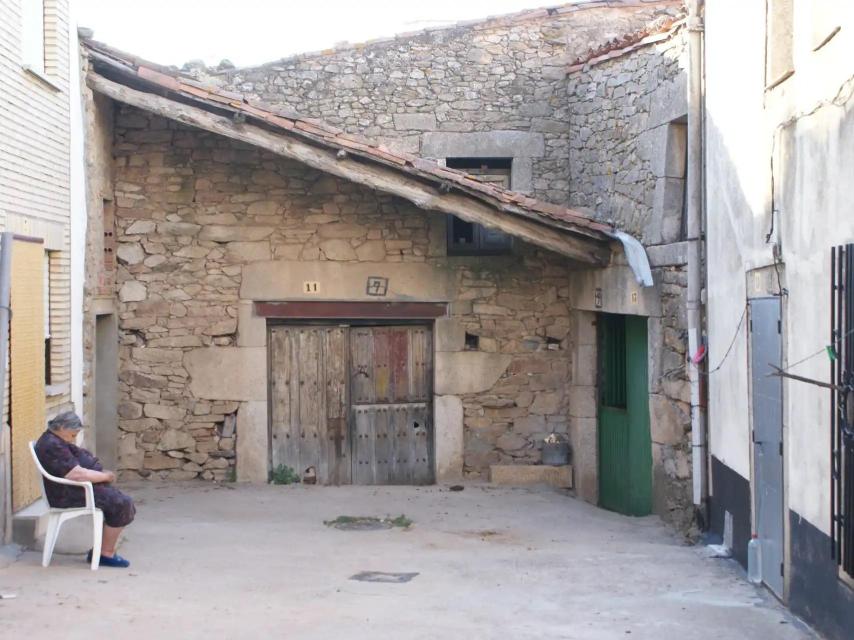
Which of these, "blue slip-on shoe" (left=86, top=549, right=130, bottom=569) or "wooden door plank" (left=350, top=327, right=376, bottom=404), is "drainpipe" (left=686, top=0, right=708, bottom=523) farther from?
"blue slip-on shoe" (left=86, top=549, right=130, bottom=569)

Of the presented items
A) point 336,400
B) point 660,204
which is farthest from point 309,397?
point 660,204

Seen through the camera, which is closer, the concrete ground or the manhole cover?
the concrete ground

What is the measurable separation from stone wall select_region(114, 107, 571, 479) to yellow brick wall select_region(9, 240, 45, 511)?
3.02 meters

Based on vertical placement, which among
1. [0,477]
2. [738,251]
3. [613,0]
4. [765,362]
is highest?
[613,0]

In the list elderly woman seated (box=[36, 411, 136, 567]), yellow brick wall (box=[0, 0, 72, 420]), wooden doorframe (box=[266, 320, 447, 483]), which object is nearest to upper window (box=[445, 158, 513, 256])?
wooden doorframe (box=[266, 320, 447, 483])

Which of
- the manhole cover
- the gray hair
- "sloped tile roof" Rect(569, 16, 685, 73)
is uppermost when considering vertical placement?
"sloped tile roof" Rect(569, 16, 685, 73)

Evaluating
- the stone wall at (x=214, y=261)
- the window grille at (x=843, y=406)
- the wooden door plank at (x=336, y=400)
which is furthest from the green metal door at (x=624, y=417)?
the window grille at (x=843, y=406)

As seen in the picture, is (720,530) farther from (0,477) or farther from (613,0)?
(613,0)

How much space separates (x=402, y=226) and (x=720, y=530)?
483 cm

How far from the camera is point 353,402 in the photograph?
12.0 meters

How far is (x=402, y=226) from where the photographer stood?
11.9 meters

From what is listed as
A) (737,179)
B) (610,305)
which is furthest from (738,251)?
(610,305)

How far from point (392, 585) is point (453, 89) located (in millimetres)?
6528

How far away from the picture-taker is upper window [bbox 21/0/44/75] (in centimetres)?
833
